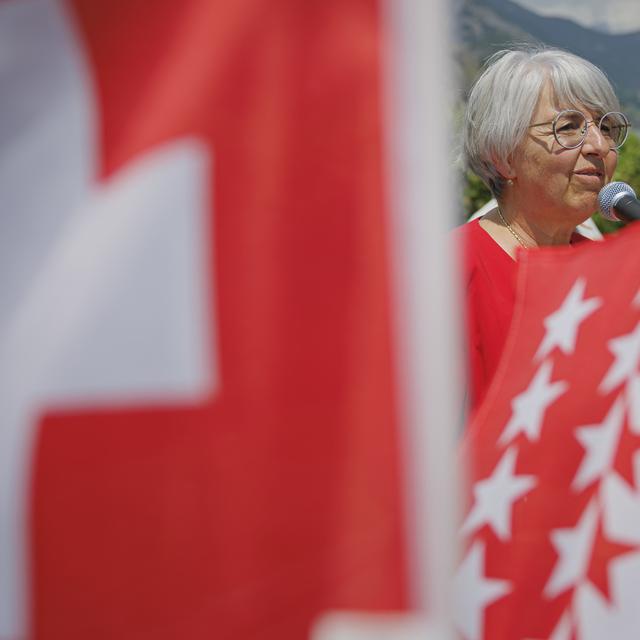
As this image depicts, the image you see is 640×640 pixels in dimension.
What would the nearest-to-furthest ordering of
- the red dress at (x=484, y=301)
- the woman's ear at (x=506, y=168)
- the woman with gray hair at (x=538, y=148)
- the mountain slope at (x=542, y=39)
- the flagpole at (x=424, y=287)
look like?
the flagpole at (x=424, y=287) < the red dress at (x=484, y=301) < the woman with gray hair at (x=538, y=148) < the woman's ear at (x=506, y=168) < the mountain slope at (x=542, y=39)

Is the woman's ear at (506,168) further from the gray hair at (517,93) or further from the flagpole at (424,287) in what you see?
the flagpole at (424,287)

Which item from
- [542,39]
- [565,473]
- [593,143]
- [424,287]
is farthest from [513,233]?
[424,287]

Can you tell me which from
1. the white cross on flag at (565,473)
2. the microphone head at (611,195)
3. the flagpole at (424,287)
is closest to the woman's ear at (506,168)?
the microphone head at (611,195)

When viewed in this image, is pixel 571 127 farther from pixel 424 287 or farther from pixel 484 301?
pixel 424 287

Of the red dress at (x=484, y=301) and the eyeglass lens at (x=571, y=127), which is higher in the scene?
the eyeglass lens at (x=571, y=127)

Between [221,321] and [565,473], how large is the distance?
3.21ft

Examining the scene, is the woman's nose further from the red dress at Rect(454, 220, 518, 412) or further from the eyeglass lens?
the red dress at Rect(454, 220, 518, 412)

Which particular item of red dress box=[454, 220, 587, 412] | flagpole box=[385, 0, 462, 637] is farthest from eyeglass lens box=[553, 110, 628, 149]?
flagpole box=[385, 0, 462, 637]

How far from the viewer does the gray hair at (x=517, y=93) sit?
9.91ft

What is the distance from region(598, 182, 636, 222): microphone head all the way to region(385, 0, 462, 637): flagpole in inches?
59.2

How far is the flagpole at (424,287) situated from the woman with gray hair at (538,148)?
1556 millimetres

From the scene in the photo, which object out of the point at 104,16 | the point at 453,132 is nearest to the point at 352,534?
the point at 104,16

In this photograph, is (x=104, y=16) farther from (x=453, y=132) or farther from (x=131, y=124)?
(x=453, y=132)

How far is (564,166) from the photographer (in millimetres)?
3014
